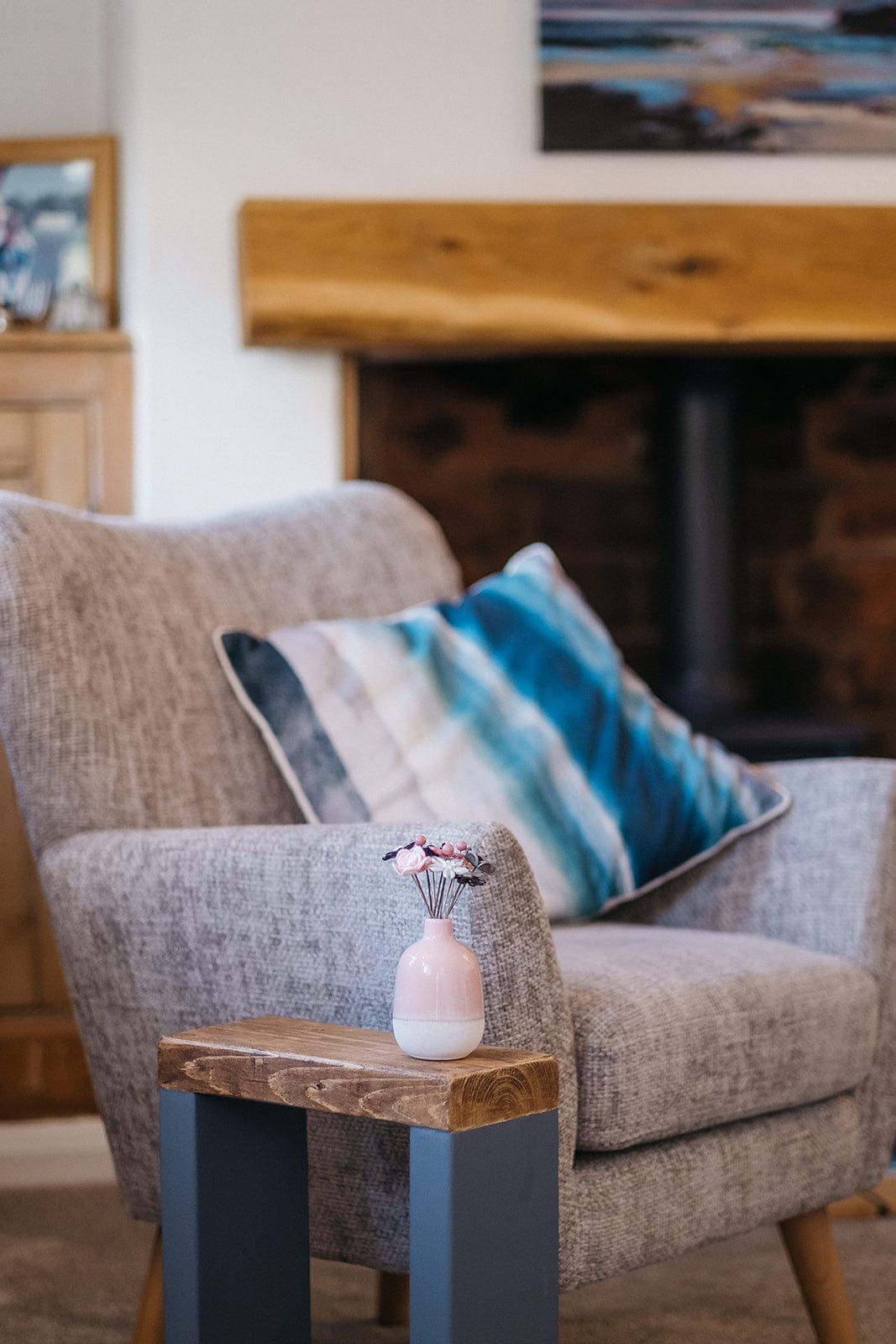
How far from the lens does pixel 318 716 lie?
154 cm

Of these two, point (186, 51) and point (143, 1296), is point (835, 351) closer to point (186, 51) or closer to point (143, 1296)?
point (186, 51)

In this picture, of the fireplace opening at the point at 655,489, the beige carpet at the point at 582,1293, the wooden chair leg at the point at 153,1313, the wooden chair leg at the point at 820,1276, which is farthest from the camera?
the fireplace opening at the point at 655,489

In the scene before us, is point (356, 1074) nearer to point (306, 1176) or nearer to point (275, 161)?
point (306, 1176)

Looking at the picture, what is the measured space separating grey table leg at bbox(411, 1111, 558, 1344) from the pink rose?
17 cm

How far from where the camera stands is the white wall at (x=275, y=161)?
2348 mm

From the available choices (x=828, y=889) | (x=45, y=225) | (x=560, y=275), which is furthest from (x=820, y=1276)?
(x=45, y=225)

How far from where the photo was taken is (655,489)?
2857mm

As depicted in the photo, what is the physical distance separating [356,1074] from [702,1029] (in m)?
0.37

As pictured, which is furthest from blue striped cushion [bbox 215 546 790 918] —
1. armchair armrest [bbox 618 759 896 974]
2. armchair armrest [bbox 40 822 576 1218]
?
armchair armrest [bbox 40 822 576 1218]

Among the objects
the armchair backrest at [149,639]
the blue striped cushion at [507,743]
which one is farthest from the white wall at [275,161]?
the blue striped cushion at [507,743]

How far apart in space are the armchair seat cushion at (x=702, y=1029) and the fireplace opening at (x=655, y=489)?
4.29ft

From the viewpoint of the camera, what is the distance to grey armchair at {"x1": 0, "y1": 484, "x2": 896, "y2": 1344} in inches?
45.6

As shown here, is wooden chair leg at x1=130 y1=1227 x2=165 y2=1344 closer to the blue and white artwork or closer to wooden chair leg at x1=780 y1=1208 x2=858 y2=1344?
wooden chair leg at x1=780 y1=1208 x2=858 y2=1344

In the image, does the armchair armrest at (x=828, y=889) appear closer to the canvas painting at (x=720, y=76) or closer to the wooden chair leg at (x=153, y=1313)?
the wooden chair leg at (x=153, y=1313)
